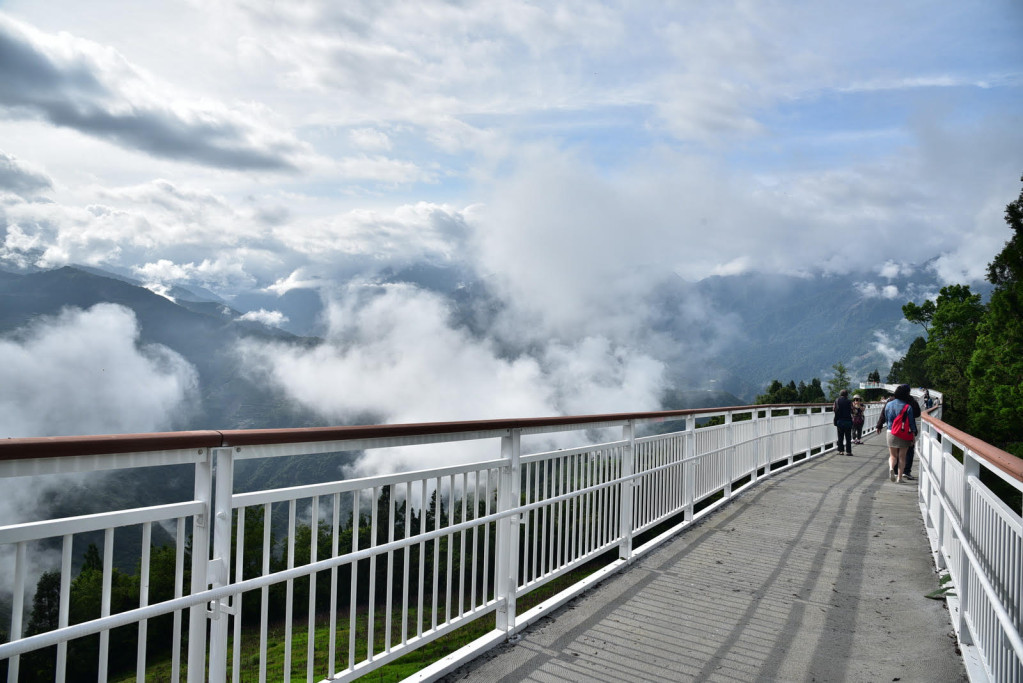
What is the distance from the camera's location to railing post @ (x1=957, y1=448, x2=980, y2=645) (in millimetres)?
4095

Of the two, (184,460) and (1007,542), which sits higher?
(184,460)

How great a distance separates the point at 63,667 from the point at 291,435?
3.30 feet

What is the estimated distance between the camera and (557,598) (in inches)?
197

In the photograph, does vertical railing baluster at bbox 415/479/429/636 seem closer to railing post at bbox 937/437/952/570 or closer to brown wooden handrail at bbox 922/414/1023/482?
brown wooden handrail at bbox 922/414/1023/482

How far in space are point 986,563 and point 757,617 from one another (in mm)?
1670

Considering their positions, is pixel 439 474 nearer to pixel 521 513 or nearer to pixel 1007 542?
pixel 521 513

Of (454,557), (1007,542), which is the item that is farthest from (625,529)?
(1007,542)

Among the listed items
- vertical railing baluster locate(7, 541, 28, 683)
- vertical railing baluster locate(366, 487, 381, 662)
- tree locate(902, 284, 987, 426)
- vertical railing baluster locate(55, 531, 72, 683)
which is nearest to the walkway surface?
vertical railing baluster locate(366, 487, 381, 662)

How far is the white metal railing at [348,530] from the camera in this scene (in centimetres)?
206

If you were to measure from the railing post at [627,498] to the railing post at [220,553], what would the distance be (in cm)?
408

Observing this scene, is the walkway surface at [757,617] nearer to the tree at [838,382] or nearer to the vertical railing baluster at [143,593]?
the vertical railing baluster at [143,593]

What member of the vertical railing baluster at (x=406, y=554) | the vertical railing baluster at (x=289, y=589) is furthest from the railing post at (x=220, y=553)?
the vertical railing baluster at (x=406, y=554)

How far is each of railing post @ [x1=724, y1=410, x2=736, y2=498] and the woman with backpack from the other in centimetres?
303

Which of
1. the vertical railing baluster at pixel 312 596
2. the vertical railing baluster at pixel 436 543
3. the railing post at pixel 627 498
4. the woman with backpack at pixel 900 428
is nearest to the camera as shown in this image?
the vertical railing baluster at pixel 312 596
